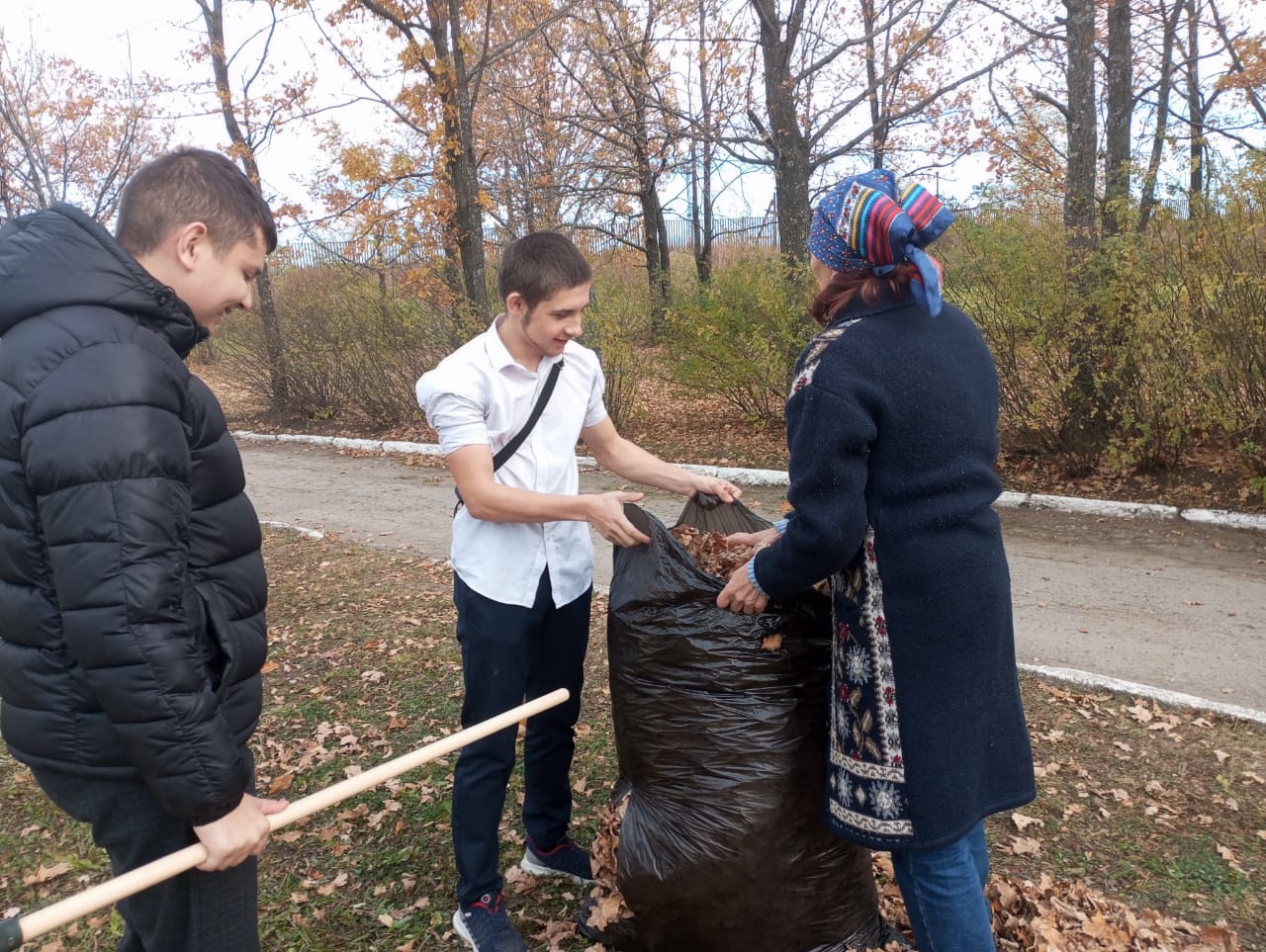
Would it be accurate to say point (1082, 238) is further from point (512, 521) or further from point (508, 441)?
point (512, 521)

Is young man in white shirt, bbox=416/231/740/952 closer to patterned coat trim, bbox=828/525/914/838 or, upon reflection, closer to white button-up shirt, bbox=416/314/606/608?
white button-up shirt, bbox=416/314/606/608

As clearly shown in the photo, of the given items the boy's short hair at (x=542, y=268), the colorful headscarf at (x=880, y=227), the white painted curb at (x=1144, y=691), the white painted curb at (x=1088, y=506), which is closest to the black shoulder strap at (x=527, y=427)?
the boy's short hair at (x=542, y=268)

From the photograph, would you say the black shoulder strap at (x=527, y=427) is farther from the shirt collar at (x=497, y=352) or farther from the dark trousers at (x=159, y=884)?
the dark trousers at (x=159, y=884)

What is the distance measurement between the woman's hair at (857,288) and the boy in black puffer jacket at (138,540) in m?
1.10

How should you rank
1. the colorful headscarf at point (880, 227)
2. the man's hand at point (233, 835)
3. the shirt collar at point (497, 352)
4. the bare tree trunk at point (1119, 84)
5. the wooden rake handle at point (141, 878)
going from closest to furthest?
the wooden rake handle at point (141, 878)
the man's hand at point (233, 835)
the colorful headscarf at point (880, 227)
the shirt collar at point (497, 352)
the bare tree trunk at point (1119, 84)

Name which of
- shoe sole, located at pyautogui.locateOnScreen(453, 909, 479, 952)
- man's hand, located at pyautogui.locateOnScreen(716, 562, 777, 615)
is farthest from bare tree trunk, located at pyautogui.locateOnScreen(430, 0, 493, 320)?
man's hand, located at pyautogui.locateOnScreen(716, 562, 777, 615)

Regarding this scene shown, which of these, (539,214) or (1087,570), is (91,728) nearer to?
(1087,570)

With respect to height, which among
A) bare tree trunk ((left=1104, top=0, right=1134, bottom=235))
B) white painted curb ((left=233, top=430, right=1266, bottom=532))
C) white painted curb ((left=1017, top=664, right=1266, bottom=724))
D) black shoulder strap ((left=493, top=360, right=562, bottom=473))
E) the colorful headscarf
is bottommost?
white painted curb ((left=1017, top=664, right=1266, bottom=724))

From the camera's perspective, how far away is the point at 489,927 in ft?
8.21

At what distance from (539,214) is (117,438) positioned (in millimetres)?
15890

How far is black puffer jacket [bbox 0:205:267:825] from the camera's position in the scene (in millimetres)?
1365

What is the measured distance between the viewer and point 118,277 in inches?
57.9

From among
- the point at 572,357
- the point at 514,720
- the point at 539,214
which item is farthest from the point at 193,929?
the point at 539,214

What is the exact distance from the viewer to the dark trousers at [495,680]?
2.42 meters
